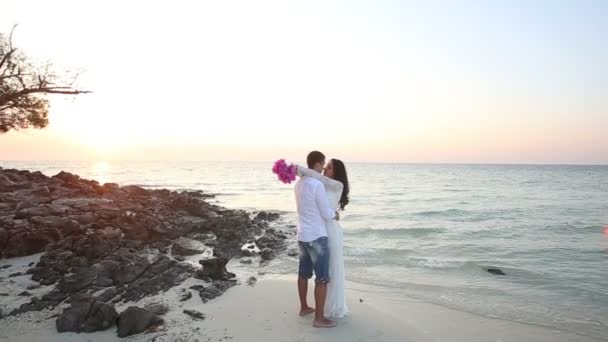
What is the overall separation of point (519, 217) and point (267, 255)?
18.7m

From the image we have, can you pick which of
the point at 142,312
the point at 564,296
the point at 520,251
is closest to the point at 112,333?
the point at 142,312

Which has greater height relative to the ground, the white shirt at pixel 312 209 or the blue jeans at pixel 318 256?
the white shirt at pixel 312 209

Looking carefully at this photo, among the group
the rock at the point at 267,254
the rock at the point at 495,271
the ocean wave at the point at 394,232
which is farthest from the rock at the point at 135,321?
the ocean wave at the point at 394,232

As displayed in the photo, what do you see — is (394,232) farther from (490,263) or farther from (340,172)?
(340,172)

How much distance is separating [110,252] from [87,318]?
4854mm

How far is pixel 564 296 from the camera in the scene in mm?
9391

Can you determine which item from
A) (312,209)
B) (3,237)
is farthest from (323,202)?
(3,237)

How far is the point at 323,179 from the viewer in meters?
5.99

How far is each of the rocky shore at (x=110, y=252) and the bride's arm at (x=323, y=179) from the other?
9.58ft

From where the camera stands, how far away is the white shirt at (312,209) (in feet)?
18.9

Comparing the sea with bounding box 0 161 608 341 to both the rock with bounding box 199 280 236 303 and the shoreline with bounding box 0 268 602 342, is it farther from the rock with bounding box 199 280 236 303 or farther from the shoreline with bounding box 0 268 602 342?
the rock with bounding box 199 280 236 303

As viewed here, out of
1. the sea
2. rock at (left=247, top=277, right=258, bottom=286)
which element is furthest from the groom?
the sea

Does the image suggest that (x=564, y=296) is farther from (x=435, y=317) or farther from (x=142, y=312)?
(x=142, y=312)

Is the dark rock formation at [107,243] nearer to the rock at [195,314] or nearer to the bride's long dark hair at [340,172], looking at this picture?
the rock at [195,314]
